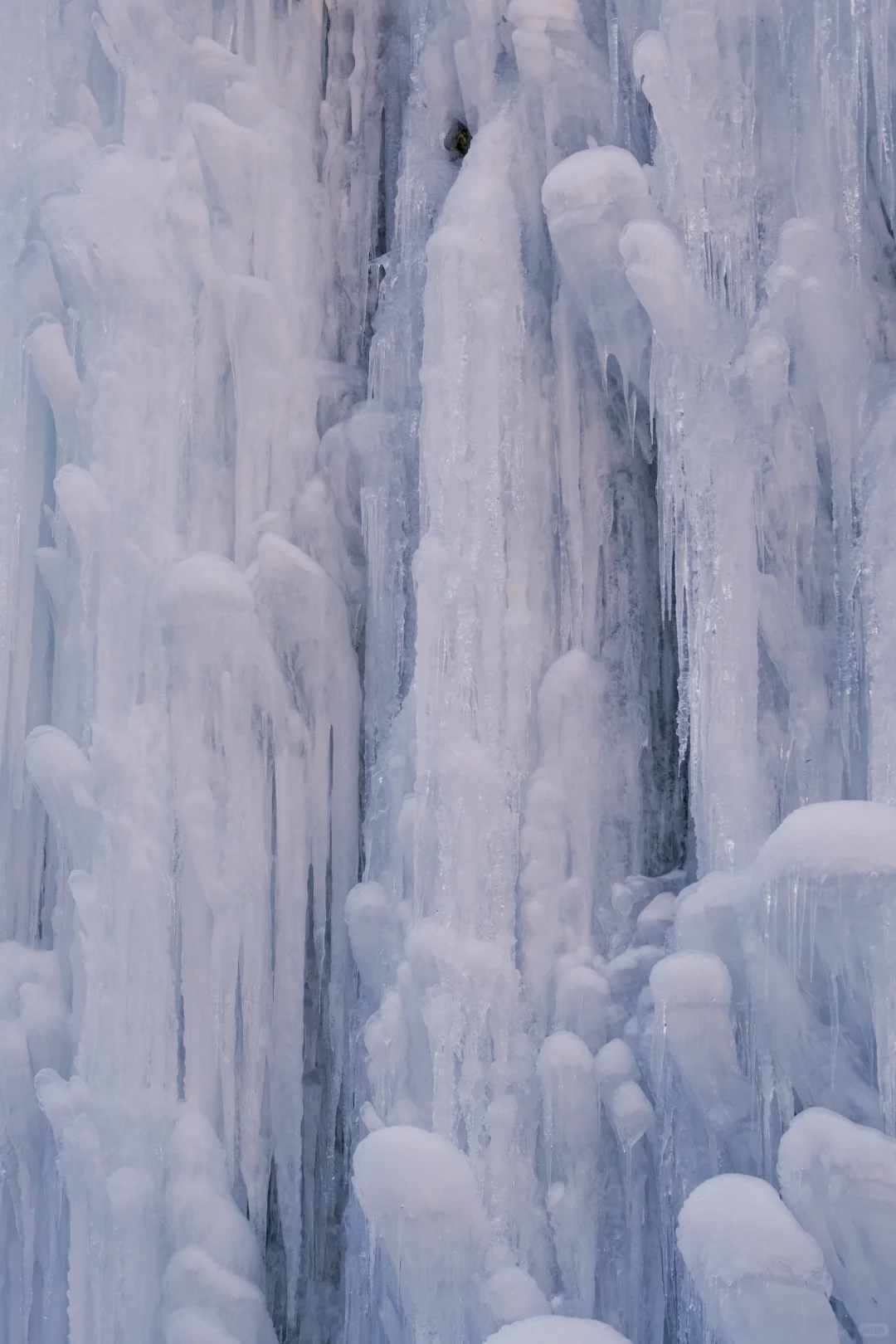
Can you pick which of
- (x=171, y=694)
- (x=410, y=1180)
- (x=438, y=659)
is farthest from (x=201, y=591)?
(x=410, y=1180)

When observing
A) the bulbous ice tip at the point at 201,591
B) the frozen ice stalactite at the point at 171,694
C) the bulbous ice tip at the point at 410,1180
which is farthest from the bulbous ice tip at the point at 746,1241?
the bulbous ice tip at the point at 201,591

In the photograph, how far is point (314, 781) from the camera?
5.81m

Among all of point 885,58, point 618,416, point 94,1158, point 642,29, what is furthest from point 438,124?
point 94,1158

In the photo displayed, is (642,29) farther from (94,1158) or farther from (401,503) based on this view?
(94,1158)

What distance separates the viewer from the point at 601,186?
5.21 m

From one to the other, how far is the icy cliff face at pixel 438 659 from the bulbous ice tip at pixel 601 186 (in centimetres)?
1

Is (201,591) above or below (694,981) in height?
above

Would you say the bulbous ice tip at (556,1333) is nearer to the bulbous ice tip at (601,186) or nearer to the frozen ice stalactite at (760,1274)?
the frozen ice stalactite at (760,1274)

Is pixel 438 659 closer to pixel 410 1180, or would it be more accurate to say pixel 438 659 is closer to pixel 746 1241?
pixel 410 1180

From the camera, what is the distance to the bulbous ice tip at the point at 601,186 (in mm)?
5191

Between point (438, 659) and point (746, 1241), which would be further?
point (438, 659)

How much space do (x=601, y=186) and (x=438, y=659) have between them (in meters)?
1.67

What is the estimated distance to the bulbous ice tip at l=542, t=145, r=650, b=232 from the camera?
17.0 ft

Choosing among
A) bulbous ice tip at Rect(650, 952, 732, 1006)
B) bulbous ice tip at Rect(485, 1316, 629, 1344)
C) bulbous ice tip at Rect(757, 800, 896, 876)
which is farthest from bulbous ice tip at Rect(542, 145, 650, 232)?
bulbous ice tip at Rect(485, 1316, 629, 1344)
